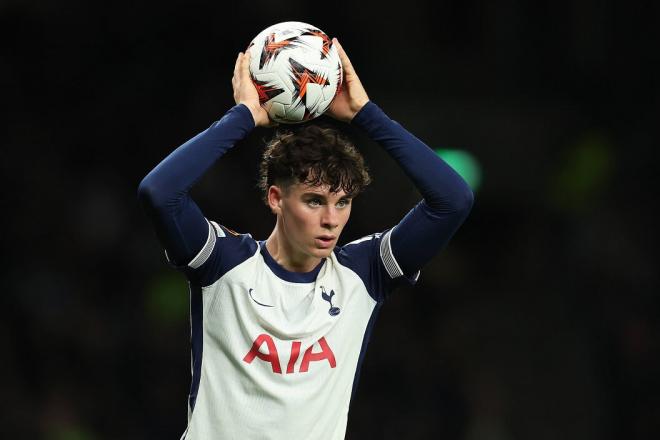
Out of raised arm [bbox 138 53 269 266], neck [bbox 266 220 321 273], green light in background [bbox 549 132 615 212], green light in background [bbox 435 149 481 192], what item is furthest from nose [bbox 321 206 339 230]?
green light in background [bbox 549 132 615 212]

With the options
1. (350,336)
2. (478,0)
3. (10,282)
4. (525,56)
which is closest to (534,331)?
(525,56)

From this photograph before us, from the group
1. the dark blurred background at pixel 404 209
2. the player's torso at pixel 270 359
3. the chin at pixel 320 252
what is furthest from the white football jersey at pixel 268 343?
the dark blurred background at pixel 404 209

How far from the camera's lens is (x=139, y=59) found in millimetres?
9234

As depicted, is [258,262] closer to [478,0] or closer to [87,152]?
[87,152]

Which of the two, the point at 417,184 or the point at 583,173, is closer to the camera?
the point at 417,184

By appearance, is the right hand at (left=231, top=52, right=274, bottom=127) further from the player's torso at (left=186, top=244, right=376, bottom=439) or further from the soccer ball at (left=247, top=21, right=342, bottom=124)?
the player's torso at (left=186, top=244, right=376, bottom=439)

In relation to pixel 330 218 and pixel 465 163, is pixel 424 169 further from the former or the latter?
pixel 465 163

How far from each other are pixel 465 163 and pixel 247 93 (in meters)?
6.20

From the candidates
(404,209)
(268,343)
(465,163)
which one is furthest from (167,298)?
(268,343)

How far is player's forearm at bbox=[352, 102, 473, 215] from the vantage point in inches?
144

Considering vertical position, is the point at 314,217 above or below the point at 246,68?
below

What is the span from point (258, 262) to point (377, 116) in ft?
2.30

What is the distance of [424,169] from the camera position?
12.0 ft

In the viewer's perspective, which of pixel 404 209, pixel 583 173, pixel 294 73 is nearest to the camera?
pixel 294 73
